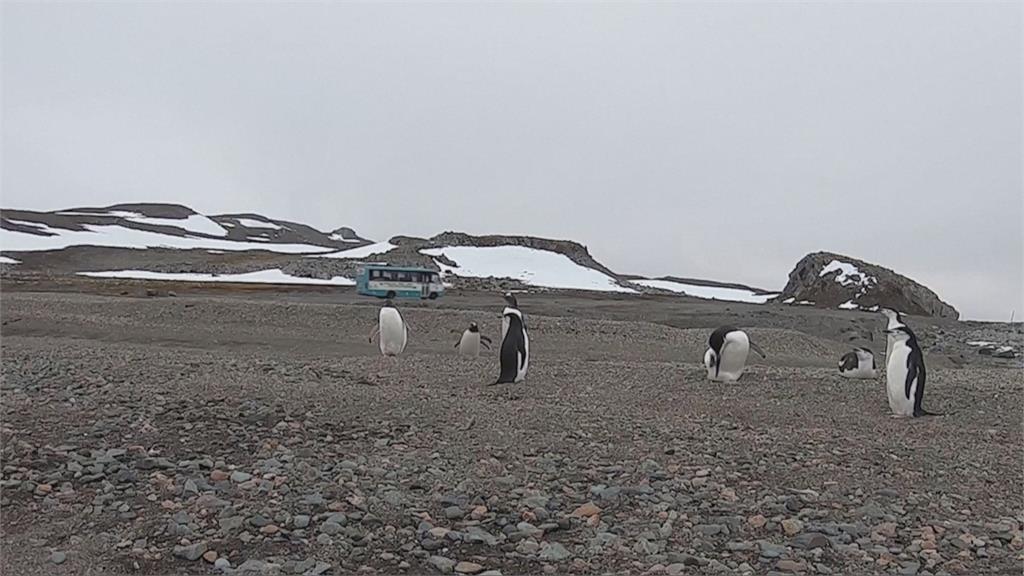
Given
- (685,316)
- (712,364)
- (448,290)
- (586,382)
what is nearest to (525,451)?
(586,382)

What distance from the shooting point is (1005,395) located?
9.88 metres

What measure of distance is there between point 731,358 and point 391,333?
20.4 feet

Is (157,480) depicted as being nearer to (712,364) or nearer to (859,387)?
(712,364)

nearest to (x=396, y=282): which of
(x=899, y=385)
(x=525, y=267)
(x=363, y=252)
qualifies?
(x=525, y=267)

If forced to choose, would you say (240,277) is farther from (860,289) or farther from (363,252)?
(860,289)

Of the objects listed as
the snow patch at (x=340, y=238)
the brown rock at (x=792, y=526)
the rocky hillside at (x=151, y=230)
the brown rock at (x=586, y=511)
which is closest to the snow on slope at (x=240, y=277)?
the rocky hillside at (x=151, y=230)

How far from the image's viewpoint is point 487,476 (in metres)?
5.49

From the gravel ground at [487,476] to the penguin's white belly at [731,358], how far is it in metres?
0.34

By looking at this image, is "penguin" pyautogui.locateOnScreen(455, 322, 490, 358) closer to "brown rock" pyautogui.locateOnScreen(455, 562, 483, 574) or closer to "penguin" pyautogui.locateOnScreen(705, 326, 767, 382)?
"penguin" pyautogui.locateOnScreen(705, 326, 767, 382)

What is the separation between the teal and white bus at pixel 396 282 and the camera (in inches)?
1385

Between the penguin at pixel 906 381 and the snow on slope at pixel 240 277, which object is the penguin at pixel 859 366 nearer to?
the penguin at pixel 906 381

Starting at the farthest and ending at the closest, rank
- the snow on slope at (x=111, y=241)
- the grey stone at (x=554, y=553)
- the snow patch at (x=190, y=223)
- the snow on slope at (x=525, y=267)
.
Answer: the snow patch at (x=190, y=223), the snow on slope at (x=111, y=241), the snow on slope at (x=525, y=267), the grey stone at (x=554, y=553)

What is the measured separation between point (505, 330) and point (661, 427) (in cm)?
402

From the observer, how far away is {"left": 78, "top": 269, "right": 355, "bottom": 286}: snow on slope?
1871 inches
